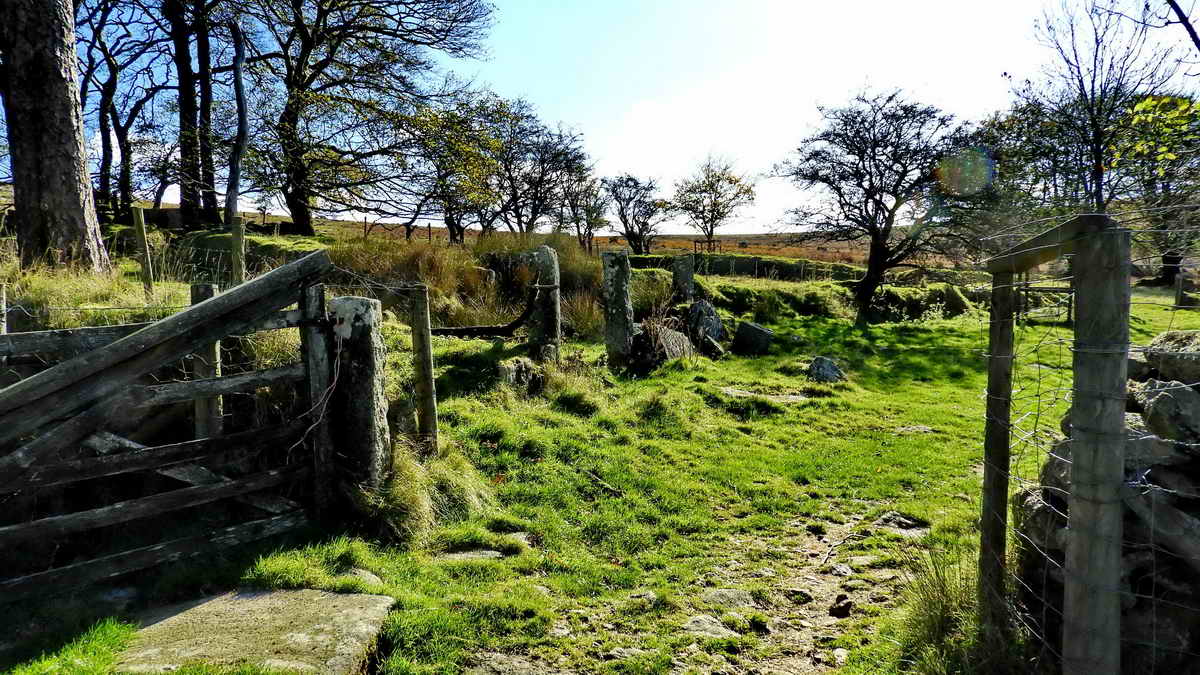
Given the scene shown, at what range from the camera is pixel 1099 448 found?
7.30 ft

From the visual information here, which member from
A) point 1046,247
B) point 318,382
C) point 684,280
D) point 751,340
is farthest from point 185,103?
point 1046,247

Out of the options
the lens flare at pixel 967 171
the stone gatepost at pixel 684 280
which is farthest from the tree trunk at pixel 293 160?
the lens flare at pixel 967 171

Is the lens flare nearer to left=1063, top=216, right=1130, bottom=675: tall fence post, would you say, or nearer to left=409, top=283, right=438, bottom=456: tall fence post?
left=409, top=283, right=438, bottom=456: tall fence post

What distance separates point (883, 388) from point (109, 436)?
11589 millimetres

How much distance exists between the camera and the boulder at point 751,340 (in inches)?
550

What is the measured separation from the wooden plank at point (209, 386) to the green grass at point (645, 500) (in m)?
1.23

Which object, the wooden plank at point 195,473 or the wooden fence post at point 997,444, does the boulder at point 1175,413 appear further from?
the wooden plank at point 195,473

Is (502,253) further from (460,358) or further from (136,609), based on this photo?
(136,609)

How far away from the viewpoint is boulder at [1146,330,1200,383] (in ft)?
9.53

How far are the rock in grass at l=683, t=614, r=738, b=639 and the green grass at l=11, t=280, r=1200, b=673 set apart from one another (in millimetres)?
84

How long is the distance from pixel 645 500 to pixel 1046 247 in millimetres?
4338

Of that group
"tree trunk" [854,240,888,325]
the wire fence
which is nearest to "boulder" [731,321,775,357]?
"tree trunk" [854,240,888,325]

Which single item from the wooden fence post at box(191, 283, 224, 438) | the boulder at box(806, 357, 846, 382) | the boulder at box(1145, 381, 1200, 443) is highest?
the boulder at box(1145, 381, 1200, 443)

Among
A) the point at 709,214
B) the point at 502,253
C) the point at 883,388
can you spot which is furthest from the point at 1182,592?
the point at 709,214
